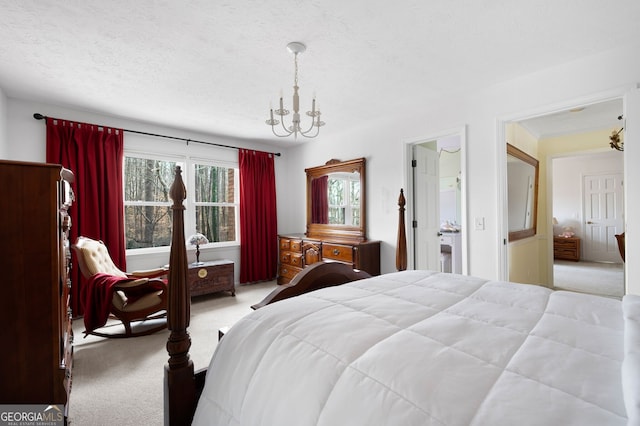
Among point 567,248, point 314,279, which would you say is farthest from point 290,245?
point 567,248

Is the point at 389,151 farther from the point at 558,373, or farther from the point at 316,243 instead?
the point at 558,373

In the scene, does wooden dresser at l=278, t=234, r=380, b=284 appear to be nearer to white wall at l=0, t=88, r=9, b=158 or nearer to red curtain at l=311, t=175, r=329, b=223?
red curtain at l=311, t=175, r=329, b=223

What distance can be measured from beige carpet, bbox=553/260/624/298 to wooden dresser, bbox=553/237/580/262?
247mm

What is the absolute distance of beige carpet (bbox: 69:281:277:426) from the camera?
1.81 m

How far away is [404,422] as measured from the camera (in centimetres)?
66

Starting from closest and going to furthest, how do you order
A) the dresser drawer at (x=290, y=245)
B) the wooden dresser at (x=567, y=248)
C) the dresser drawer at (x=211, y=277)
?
the dresser drawer at (x=211, y=277)
the dresser drawer at (x=290, y=245)
the wooden dresser at (x=567, y=248)

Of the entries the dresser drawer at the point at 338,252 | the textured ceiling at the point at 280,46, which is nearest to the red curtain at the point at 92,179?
the textured ceiling at the point at 280,46

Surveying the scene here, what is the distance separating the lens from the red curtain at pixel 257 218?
4.89m

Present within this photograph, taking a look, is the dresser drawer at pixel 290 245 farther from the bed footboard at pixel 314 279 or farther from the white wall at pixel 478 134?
the bed footboard at pixel 314 279

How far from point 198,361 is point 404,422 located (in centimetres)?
222

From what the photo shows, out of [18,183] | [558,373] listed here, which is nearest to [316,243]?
[18,183]

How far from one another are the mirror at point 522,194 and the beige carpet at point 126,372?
146 inches

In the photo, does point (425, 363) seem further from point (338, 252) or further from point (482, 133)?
point (338, 252)

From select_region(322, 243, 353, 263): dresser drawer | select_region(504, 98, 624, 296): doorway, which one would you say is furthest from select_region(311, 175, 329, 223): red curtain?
select_region(504, 98, 624, 296): doorway
